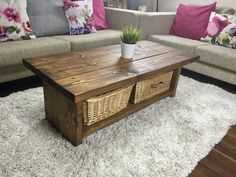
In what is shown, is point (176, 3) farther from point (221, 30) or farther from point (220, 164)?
point (220, 164)

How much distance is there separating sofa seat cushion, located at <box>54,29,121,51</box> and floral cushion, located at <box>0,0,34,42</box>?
32cm

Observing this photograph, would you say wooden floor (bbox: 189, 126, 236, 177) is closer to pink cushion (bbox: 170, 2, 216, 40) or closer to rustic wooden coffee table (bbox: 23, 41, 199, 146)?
rustic wooden coffee table (bbox: 23, 41, 199, 146)

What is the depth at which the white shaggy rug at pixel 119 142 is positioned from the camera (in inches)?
47.8

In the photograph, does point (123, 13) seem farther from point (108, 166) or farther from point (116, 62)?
point (108, 166)

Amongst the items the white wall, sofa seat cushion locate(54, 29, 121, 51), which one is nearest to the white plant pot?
sofa seat cushion locate(54, 29, 121, 51)

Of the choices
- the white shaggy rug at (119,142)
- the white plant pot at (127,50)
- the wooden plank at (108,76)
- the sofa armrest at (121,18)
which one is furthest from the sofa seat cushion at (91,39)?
the wooden plank at (108,76)

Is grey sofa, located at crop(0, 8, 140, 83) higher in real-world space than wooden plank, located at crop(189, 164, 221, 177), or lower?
higher

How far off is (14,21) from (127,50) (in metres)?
1.13

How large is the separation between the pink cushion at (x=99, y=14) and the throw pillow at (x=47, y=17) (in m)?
0.40

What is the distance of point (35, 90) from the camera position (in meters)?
1.98

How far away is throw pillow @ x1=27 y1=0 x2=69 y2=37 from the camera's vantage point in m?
2.26

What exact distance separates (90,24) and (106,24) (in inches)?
15.2

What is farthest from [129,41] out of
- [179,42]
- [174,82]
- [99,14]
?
[99,14]

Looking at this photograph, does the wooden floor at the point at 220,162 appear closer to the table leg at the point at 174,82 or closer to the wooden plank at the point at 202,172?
the wooden plank at the point at 202,172
